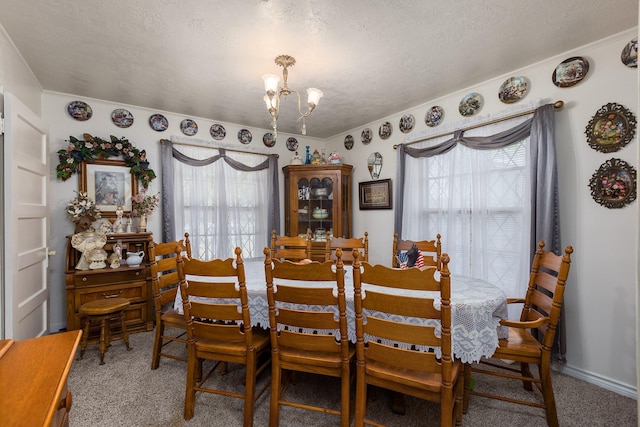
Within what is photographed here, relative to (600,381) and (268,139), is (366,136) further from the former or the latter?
(600,381)

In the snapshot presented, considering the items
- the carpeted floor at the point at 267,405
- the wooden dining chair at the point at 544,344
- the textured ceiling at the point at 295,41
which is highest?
the textured ceiling at the point at 295,41

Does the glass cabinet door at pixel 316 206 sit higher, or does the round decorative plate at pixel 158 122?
the round decorative plate at pixel 158 122

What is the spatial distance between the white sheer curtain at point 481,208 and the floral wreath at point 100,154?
3056 mm

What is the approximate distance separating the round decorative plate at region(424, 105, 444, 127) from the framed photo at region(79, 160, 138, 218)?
10.8 feet

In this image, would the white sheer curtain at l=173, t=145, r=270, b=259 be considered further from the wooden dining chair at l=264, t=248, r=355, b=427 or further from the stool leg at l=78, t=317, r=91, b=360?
the wooden dining chair at l=264, t=248, r=355, b=427

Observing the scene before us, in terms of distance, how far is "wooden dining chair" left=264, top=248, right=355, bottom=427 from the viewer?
153cm

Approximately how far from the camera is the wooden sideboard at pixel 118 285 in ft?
9.04

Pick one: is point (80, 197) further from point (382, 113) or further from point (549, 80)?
Answer: point (549, 80)

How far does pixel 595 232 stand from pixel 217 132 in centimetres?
392

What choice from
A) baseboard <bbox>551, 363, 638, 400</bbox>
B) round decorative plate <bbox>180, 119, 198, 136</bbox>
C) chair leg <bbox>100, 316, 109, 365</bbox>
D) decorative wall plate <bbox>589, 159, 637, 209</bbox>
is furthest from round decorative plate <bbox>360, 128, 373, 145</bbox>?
chair leg <bbox>100, 316, 109, 365</bbox>

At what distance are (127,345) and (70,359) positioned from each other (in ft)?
6.83

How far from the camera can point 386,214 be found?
12.4 feet

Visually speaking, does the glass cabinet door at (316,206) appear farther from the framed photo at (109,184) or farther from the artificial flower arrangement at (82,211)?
the artificial flower arrangement at (82,211)

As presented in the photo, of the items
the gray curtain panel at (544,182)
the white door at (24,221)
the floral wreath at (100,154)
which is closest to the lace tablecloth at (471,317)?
the gray curtain panel at (544,182)
